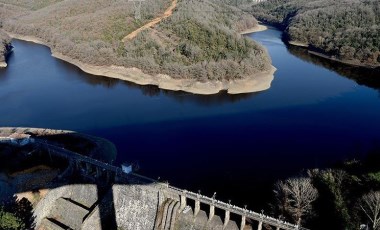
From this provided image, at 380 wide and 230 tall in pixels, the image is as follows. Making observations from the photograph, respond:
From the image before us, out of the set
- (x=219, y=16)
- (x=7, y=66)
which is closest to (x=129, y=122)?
(x=7, y=66)

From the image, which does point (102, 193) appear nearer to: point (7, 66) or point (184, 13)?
point (7, 66)

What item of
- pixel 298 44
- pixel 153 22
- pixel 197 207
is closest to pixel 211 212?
pixel 197 207

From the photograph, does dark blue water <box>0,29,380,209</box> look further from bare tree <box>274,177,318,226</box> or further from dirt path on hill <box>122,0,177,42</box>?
dirt path on hill <box>122,0,177,42</box>

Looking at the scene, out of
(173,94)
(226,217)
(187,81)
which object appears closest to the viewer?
(226,217)

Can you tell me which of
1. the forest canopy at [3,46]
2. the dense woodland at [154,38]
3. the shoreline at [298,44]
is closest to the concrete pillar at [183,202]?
the dense woodland at [154,38]

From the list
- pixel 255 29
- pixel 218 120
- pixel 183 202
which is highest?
pixel 255 29

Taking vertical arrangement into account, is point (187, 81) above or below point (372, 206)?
below

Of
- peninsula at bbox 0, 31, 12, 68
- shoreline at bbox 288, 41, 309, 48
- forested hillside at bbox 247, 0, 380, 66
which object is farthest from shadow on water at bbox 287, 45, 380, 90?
peninsula at bbox 0, 31, 12, 68

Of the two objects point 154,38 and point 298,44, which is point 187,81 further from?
point 298,44
